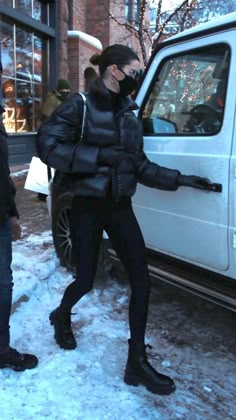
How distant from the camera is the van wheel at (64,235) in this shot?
13.3ft

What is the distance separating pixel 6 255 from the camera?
2.59 m

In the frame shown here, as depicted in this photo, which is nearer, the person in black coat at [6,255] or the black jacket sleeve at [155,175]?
the person in black coat at [6,255]

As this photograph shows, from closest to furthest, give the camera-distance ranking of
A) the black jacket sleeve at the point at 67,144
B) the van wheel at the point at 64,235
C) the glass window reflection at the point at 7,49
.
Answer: the black jacket sleeve at the point at 67,144
the van wheel at the point at 64,235
the glass window reflection at the point at 7,49

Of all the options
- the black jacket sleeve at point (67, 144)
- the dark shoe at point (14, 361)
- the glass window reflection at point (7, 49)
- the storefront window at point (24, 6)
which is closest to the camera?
the black jacket sleeve at point (67, 144)

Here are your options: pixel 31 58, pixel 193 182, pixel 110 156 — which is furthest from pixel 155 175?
pixel 31 58

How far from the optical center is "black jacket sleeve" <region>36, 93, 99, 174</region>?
239 cm

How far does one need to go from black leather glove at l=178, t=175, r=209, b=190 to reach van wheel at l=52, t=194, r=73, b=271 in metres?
1.53

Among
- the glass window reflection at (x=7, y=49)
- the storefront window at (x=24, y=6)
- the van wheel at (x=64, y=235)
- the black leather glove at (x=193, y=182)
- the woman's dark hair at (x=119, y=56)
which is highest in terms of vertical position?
the storefront window at (x=24, y=6)

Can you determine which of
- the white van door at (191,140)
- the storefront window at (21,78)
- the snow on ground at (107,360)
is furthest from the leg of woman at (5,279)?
the storefront window at (21,78)

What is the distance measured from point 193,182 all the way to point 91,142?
70cm

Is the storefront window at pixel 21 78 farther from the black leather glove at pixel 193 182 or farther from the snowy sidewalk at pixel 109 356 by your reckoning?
the black leather glove at pixel 193 182

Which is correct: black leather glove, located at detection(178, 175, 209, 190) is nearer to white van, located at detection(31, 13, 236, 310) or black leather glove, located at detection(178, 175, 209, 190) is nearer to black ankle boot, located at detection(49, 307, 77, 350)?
white van, located at detection(31, 13, 236, 310)

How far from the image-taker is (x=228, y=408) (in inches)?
99.8

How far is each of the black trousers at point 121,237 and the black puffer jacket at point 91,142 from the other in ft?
0.38
